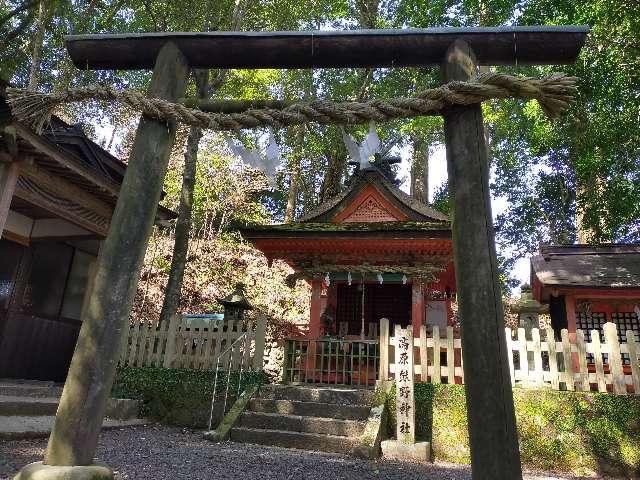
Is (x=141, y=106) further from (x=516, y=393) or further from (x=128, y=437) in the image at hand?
(x=516, y=393)

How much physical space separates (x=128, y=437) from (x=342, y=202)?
878 cm

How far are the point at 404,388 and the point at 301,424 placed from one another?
1783 mm

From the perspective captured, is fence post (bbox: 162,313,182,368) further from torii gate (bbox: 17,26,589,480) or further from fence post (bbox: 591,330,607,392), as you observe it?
fence post (bbox: 591,330,607,392)

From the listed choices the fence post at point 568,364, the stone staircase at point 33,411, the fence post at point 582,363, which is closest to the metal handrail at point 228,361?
the stone staircase at point 33,411

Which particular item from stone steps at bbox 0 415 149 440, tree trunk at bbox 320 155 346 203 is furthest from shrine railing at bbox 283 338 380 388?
tree trunk at bbox 320 155 346 203

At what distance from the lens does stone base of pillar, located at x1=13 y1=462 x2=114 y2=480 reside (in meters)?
2.59

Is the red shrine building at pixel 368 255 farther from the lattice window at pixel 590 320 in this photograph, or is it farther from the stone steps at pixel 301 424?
the stone steps at pixel 301 424

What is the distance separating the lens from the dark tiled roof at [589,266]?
503 inches

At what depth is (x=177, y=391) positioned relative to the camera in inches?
361

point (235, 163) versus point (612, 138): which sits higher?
point (235, 163)

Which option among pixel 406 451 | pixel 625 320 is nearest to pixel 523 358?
pixel 406 451

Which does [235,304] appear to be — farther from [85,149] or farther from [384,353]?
[85,149]

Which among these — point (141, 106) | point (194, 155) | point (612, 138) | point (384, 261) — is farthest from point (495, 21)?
point (141, 106)

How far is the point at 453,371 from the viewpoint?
313 inches
